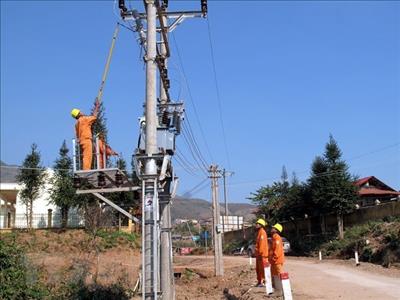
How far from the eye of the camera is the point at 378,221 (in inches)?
1377

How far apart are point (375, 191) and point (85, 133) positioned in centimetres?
4553

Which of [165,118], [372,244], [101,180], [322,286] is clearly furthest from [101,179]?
[372,244]

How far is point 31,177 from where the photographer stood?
141 ft

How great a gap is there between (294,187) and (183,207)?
136025mm

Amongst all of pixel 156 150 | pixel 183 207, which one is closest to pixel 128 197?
pixel 156 150

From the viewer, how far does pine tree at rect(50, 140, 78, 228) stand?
42.1 m

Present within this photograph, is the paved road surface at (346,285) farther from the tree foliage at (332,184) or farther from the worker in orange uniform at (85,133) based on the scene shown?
the tree foliage at (332,184)

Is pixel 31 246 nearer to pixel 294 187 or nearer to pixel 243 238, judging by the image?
pixel 294 187

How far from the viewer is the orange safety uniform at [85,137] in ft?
44.4

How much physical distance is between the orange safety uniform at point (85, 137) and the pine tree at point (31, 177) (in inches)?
1202

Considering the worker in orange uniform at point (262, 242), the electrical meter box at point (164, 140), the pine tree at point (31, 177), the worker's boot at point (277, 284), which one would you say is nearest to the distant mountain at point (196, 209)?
the pine tree at point (31, 177)

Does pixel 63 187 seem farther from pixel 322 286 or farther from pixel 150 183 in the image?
pixel 150 183

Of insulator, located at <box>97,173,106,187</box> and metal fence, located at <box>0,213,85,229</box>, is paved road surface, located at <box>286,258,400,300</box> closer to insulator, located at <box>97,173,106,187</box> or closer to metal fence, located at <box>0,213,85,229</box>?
insulator, located at <box>97,173,106,187</box>

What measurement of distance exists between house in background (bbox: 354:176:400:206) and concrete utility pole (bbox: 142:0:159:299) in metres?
42.3
